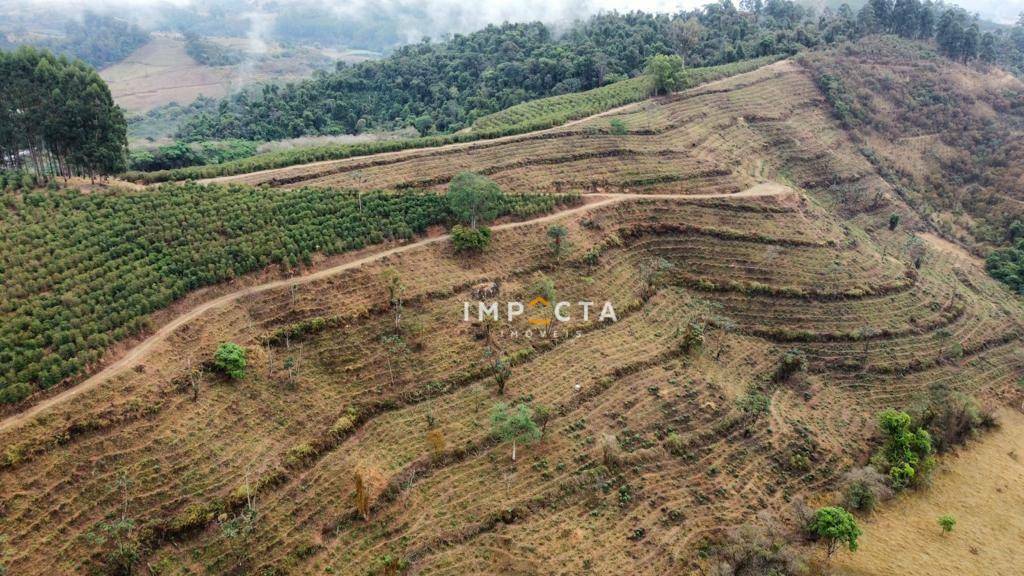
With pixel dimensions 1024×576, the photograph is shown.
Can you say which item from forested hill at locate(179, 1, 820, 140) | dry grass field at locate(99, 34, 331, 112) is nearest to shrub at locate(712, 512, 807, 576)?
forested hill at locate(179, 1, 820, 140)

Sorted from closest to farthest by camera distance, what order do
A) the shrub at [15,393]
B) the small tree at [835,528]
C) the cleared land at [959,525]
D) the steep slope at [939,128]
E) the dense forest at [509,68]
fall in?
the shrub at [15,393] < the small tree at [835,528] < the cleared land at [959,525] < the steep slope at [939,128] < the dense forest at [509,68]

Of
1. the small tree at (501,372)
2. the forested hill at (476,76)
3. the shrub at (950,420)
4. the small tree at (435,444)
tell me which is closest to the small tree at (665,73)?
the forested hill at (476,76)

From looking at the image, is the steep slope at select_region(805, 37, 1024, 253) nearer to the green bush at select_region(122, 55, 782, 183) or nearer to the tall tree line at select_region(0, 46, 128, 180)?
the green bush at select_region(122, 55, 782, 183)

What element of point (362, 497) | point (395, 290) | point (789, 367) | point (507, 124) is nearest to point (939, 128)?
point (789, 367)

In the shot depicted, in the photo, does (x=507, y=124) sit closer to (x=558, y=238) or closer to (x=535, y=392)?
(x=558, y=238)

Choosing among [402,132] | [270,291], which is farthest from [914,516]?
[402,132]

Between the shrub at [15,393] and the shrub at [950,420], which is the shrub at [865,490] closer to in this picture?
the shrub at [950,420]
